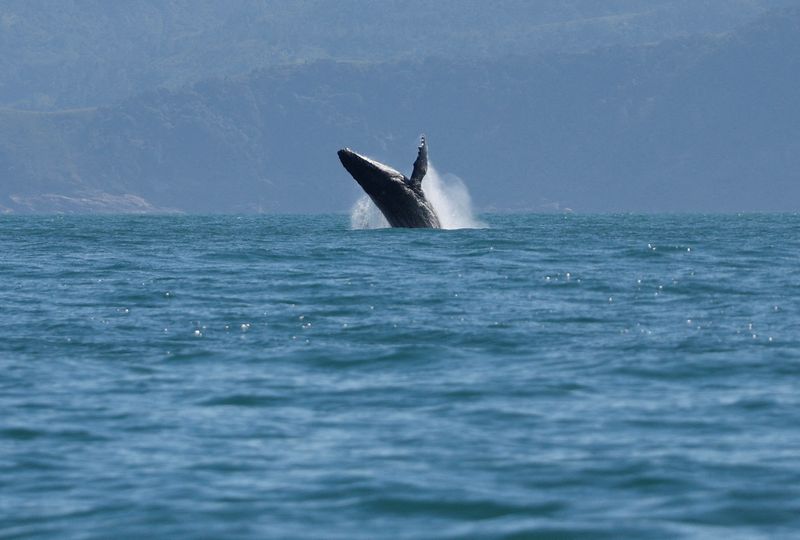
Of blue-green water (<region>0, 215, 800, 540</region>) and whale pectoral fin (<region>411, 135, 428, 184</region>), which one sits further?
whale pectoral fin (<region>411, 135, 428, 184</region>)

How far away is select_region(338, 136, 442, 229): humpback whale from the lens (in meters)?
42.6

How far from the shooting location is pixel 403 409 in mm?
15617

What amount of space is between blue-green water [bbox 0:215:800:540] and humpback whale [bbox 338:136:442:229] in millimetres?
12801

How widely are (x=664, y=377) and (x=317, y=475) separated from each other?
595cm

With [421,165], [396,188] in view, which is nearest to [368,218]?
[396,188]

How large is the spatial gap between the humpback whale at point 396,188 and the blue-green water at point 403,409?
1280cm

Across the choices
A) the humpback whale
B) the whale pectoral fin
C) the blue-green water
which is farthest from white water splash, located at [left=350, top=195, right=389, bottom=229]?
the blue-green water

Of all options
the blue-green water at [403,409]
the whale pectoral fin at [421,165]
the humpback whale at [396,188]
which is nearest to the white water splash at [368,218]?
the humpback whale at [396,188]

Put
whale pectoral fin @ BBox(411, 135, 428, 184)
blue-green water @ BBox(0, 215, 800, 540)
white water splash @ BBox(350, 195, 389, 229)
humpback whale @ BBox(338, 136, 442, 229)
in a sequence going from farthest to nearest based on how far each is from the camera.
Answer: white water splash @ BBox(350, 195, 389, 229) → whale pectoral fin @ BBox(411, 135, 428, 184) → humpback whale @ BBox(338, 136, 442, 229) → blue-green water @ BBox(0, 215, 800, 540)

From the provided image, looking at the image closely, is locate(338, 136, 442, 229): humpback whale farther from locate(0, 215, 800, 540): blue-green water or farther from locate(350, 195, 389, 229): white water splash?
locate(0, 215, 800, 540): blue-green water

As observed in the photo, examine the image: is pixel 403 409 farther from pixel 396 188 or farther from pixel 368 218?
pixel 368 218

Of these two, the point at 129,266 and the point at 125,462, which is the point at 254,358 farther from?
the point at 129,266

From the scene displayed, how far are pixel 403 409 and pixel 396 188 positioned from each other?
97.8ft

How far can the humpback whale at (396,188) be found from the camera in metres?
42.6
